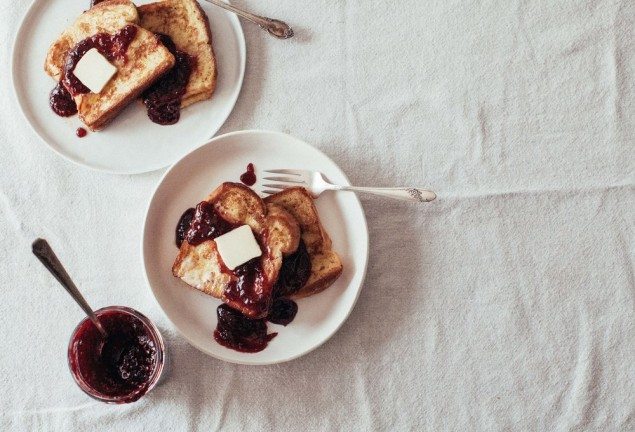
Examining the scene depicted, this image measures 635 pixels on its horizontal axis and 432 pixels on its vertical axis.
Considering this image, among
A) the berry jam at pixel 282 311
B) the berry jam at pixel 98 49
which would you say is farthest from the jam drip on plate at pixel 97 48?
the berry jam at pixel 282 311

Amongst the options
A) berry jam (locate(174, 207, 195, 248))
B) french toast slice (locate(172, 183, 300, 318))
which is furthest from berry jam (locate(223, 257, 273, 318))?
berry jam (locate(174, 207, 195, 248))

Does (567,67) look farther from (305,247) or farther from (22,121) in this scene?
(22,121)

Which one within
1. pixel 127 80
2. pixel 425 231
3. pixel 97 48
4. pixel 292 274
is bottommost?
pixel 425 231

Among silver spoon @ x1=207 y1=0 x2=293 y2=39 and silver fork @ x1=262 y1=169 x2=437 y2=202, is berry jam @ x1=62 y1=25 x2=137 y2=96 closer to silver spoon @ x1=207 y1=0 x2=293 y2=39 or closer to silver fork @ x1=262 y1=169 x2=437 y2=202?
silver spoon @ x1=207 y1=0 x2=293 y2=39

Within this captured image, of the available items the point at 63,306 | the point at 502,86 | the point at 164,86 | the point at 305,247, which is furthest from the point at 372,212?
the point at 63,306

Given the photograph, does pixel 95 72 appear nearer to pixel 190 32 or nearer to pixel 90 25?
pixel 90 25

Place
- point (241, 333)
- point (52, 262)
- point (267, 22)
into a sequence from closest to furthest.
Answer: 1. point (52, 262)
2. point (241, 333)
3. point (267, 22)

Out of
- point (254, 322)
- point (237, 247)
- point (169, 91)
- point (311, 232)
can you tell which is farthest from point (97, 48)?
point (254, 322)
